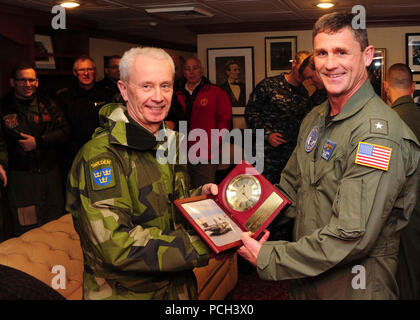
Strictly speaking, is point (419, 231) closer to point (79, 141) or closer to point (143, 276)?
point (143, 276)

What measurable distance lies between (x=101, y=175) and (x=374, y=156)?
989 mm

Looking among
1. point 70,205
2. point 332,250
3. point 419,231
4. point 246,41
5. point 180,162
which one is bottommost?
point 419,231

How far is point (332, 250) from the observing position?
1.73m

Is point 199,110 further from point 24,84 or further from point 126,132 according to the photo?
point 126,132

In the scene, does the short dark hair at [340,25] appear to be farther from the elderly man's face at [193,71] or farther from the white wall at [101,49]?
the white wall at [101,49]

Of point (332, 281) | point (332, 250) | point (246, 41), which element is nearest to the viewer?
point (332, 250)

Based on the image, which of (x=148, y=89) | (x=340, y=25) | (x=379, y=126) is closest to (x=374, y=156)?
(x=379, y=126)

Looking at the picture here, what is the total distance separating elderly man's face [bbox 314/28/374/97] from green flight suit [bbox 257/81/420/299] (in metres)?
0.05

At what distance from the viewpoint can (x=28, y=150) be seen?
4.55 m

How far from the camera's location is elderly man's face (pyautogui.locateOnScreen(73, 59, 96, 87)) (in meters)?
5.02

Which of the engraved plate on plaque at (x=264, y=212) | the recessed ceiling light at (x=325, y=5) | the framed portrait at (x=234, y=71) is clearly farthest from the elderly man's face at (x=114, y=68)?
the engraved plate on plaque at (x=264, y=212)
